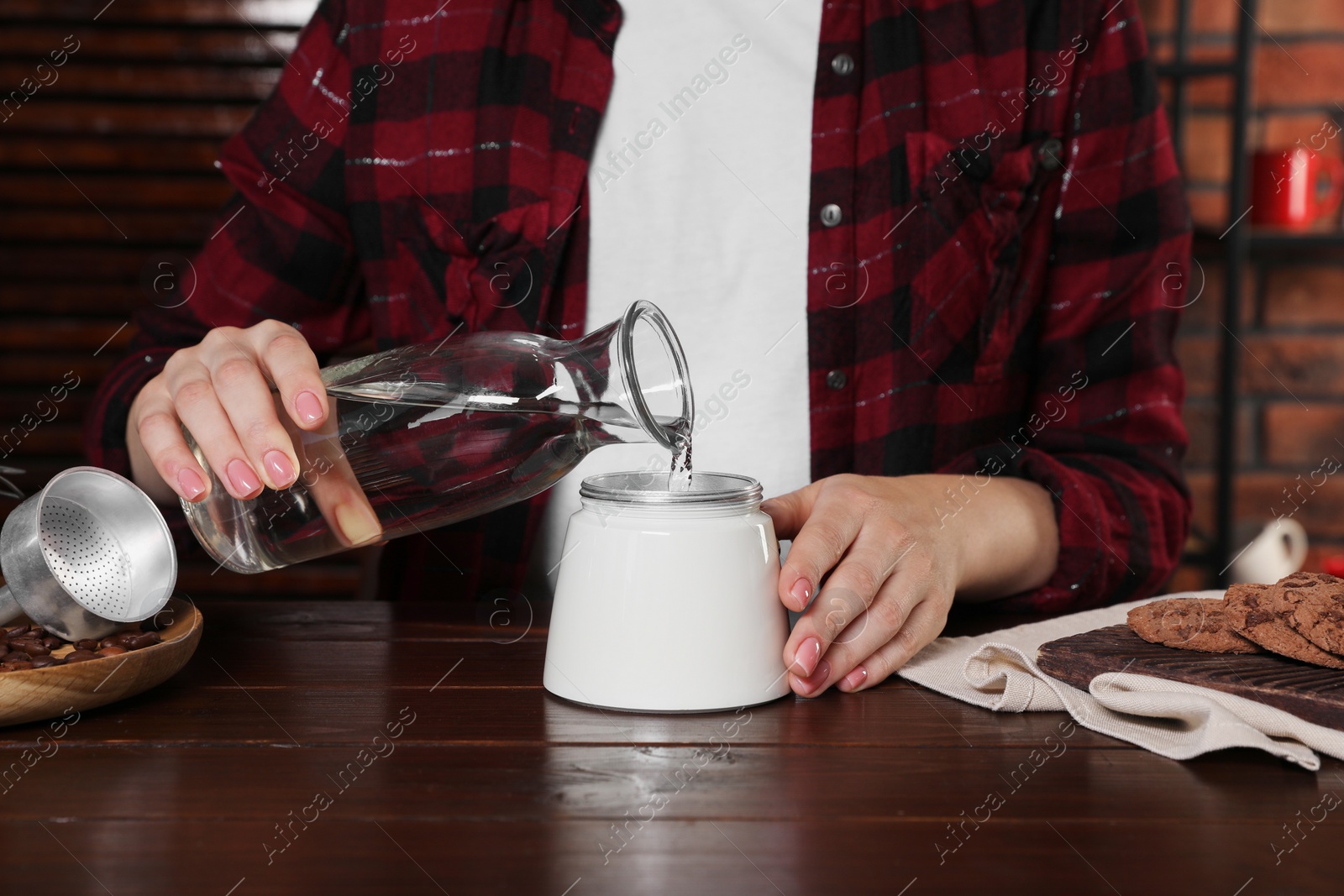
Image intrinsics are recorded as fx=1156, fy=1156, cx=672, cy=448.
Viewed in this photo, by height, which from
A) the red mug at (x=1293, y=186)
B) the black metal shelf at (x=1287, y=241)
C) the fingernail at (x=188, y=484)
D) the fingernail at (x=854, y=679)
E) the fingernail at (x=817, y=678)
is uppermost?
the red mug at (x=1293, y=186)

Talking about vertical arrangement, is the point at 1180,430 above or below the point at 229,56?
below

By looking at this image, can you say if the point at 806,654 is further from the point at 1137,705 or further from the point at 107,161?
the point at 107,161

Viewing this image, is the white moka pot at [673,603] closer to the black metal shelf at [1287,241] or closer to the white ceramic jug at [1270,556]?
the white ceramic jug at [1270,556]

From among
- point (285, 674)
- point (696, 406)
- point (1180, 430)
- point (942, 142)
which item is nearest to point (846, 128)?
point (942, 142)

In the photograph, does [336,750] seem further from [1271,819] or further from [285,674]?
[1271,819]

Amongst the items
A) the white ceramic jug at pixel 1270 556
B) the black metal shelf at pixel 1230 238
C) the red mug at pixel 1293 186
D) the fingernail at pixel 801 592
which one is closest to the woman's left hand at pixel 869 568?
the fingernail at pixel 801 592

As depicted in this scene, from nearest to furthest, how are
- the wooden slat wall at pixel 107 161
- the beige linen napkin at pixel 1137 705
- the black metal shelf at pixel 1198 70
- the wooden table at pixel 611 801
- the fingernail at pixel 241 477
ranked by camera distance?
the wooden table at pixel 611 801 < the beige linen napkin at pixel 1137 705 < the fingernail at pixel 241 477 < the black metal shelf at pixel 1198 70 < the wooden slat wall at pixel 107 161

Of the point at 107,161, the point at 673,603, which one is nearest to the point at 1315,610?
the point at 673,603

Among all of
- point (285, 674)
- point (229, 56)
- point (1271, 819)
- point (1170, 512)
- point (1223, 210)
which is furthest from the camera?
point (229, 56)

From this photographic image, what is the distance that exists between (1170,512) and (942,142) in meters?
0.41

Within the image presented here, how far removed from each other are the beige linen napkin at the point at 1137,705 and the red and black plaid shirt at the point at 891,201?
0.41 m

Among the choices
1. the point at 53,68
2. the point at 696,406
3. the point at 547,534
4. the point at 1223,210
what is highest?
the point at 53,68

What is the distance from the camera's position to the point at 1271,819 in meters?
0.53

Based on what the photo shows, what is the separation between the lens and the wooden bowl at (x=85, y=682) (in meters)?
0.62
